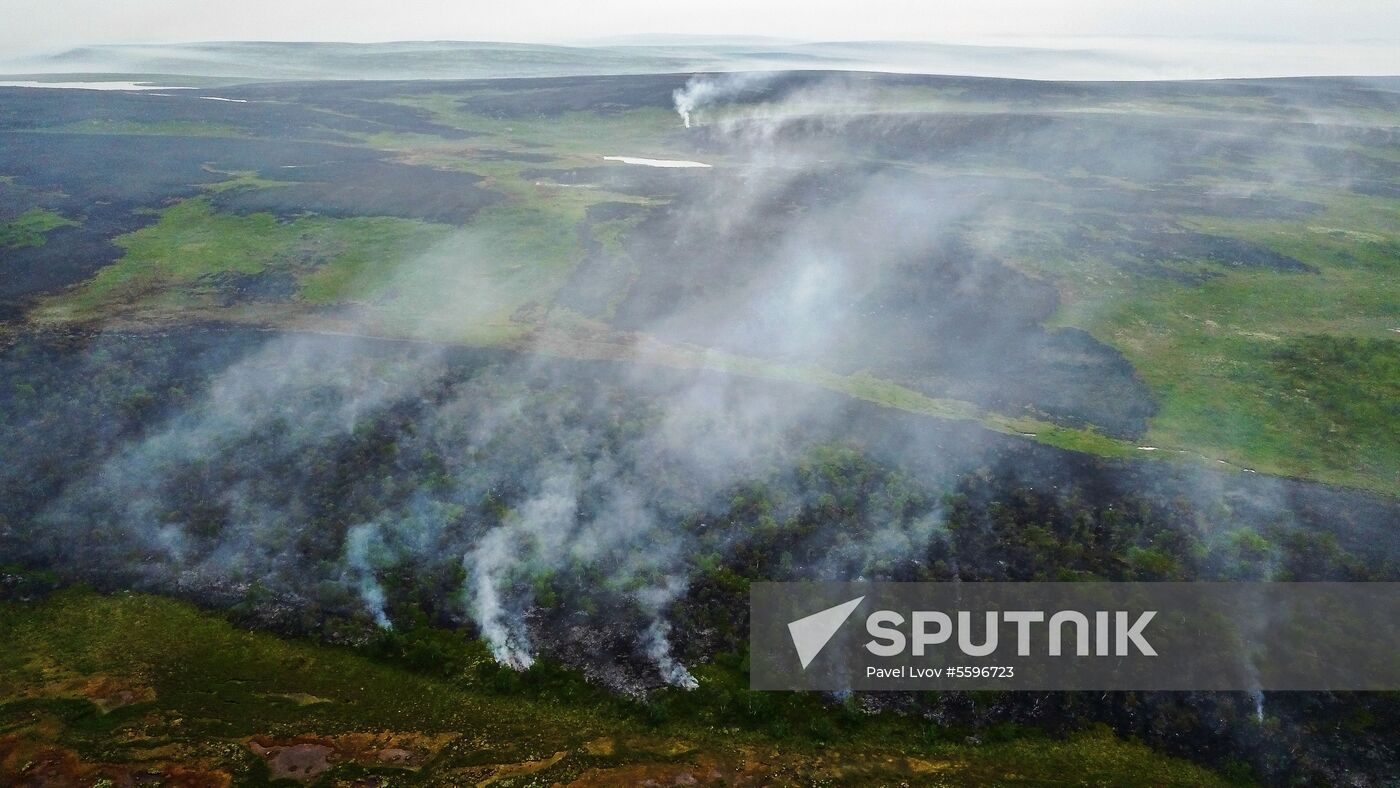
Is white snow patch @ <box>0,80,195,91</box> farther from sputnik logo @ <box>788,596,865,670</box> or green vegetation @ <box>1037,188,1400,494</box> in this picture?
sputnik logo @ <box>788,596,865,670</box>

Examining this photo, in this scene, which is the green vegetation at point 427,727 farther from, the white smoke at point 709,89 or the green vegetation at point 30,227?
the white smoke at point 709,89

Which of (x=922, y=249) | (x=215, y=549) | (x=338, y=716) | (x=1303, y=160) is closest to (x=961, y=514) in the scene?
(x=338, y=716)

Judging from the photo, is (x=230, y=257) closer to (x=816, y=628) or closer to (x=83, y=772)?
(x=83, y=772)

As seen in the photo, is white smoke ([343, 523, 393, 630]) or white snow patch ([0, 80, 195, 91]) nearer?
white smoke ([343, 523, 393, 630])

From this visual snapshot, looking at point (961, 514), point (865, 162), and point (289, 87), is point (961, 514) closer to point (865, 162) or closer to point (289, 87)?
point (865, 162)

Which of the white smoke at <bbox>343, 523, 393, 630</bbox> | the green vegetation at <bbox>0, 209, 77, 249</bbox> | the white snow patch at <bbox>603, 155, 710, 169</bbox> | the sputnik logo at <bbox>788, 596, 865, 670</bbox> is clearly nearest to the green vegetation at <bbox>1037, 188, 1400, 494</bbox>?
the sputnik logo at <bbox>788, 596, 865, 670</bbox>

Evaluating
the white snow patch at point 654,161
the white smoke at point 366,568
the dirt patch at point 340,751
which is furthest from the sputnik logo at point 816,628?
the white snow patch at point 654,161
